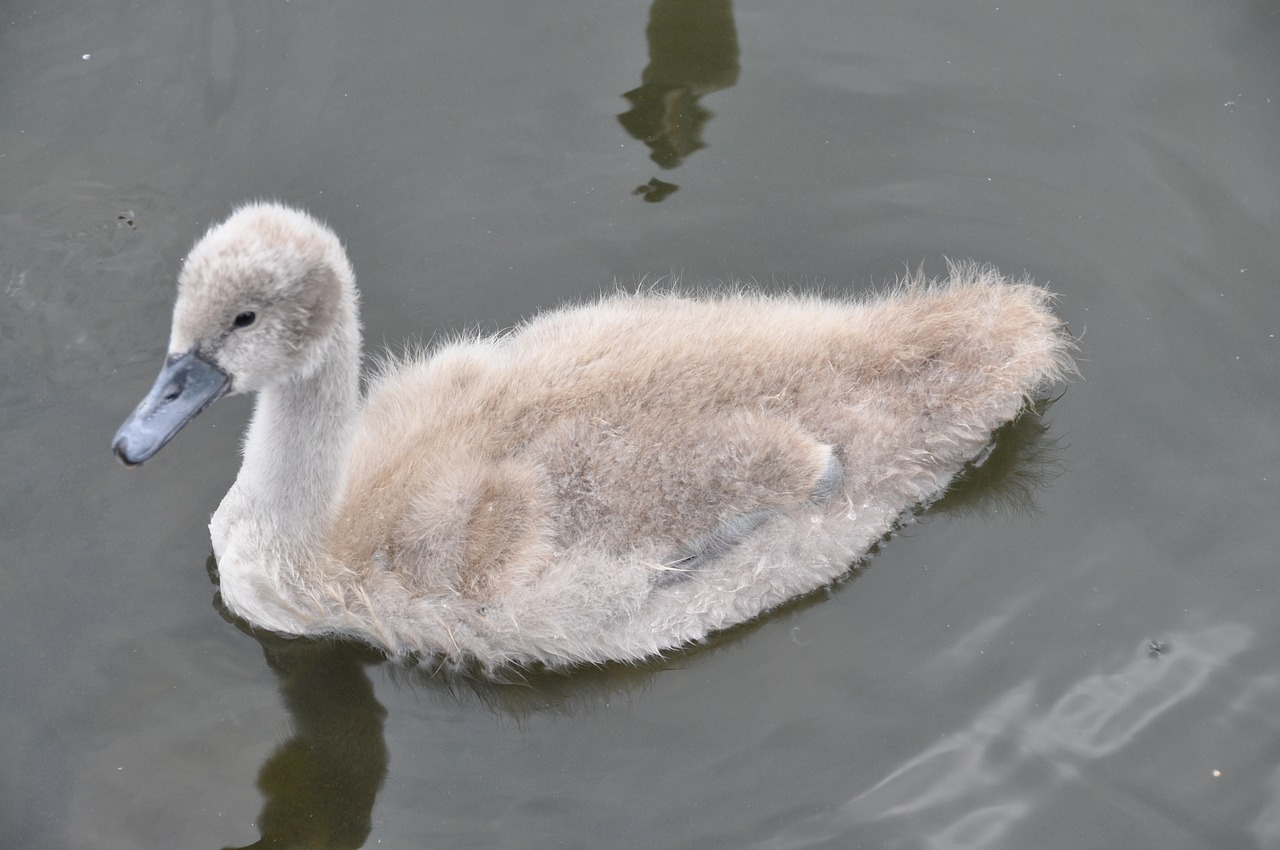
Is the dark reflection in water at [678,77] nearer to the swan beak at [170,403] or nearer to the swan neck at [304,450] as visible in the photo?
the swan neck at [304,450]

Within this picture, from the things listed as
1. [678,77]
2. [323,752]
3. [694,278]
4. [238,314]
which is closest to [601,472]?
[238,314]

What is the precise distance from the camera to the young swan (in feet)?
11.5

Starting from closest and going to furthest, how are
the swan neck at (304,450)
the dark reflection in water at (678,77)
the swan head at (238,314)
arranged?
the swan head at (238,314), the swan neck at (304,450), the dark reflection in water at (678,77)

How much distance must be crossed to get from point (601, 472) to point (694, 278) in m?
1.42

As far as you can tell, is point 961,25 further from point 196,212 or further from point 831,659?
point 196,212

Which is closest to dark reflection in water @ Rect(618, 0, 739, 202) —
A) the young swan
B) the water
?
the water

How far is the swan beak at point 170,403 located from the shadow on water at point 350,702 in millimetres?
1075

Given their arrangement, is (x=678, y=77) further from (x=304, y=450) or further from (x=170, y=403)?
(x=170, y=403)

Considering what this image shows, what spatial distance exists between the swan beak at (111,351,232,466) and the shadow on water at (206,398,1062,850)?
108 cm

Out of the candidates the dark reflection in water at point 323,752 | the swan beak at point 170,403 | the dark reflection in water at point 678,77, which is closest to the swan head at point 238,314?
the swan beak at point 170,403

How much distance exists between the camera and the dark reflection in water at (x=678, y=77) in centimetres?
505

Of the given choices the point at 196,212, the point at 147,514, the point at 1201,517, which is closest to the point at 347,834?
the point at 147,514

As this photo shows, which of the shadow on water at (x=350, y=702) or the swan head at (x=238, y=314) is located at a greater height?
the swan head at (x=238, y=314)

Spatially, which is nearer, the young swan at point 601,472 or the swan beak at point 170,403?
the swan beak at point 170,403
